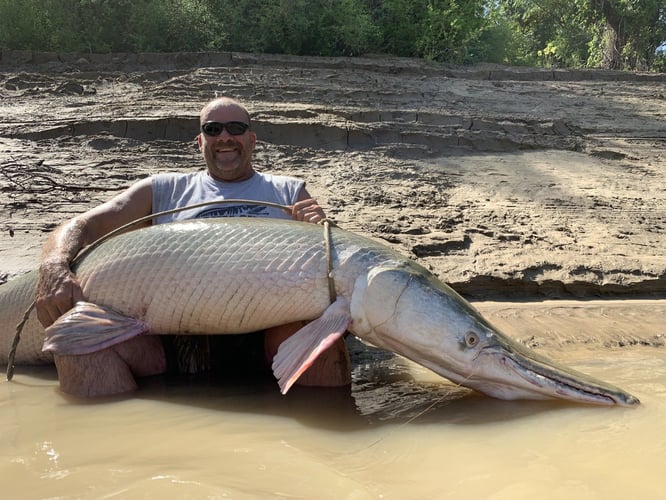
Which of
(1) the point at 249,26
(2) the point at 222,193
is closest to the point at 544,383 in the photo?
(2) the point at 222,193

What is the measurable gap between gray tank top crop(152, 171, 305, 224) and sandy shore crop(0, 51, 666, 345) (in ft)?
4.35

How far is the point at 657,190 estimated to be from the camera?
21.9 feet

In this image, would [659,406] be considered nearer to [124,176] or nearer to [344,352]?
[344,352]

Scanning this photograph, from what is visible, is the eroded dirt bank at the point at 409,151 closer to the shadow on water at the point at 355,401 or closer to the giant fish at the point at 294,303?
the shadow on water at the point at 355,401

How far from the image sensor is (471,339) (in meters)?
2.54

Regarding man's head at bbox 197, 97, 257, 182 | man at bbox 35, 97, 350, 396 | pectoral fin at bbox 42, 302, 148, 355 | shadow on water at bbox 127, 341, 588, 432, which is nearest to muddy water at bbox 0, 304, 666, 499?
shadow on water at bbox 127, 341, 588, 432

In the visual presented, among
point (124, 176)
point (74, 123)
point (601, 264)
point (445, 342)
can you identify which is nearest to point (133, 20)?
point (74, 123)

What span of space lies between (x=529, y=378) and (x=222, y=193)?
6.52 feet

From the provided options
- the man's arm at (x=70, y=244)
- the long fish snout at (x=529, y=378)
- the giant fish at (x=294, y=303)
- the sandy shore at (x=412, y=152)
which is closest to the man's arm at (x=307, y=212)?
the giant fish at (x=294, y=303)

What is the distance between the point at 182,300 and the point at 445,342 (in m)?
1.14

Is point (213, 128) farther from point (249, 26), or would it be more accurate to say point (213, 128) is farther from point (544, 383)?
point (249, 26)

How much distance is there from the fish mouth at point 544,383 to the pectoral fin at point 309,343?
0.63 meters

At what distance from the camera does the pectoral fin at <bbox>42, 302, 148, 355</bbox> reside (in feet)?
8.70

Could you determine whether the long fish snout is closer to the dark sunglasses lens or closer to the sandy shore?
the sandy shore
